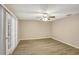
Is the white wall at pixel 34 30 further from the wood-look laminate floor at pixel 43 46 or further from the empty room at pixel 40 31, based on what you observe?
the wood-look laminate floor at pixel 43 46

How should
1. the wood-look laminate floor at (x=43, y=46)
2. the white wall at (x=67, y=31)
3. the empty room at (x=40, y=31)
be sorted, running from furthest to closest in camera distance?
the white wall at (x=67, y=31) → the wood-look laminate floor at (x=43, y=46) → the empty room at (x=40, y=31)

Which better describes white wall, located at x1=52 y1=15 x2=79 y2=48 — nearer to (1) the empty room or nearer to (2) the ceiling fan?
(1) the empty room

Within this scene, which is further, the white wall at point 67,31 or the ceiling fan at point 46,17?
the white wall at point 67,31

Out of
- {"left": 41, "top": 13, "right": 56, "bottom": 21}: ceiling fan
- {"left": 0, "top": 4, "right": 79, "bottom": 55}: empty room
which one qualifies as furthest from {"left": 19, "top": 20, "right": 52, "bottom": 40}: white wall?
{"left": 41, "top": 13, "right": 56, "bottom": 21}: ceiling fan

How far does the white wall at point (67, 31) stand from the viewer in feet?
7.36

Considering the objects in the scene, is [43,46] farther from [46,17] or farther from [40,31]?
[46,17]

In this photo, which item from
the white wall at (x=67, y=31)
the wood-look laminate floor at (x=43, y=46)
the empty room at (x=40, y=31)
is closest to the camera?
the empty room at (x=40, y=31)

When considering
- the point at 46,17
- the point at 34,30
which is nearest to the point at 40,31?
Result: the point at 34,30

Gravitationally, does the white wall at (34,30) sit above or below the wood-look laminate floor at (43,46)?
above

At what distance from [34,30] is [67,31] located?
829mm

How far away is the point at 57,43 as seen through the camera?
2256mm

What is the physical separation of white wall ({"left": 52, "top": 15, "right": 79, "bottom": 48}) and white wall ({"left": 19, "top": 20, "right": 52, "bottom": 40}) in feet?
0.57

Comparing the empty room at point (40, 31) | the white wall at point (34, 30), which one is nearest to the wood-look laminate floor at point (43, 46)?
the empty room at point (40, 31)

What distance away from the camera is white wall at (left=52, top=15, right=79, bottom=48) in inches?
88.3
